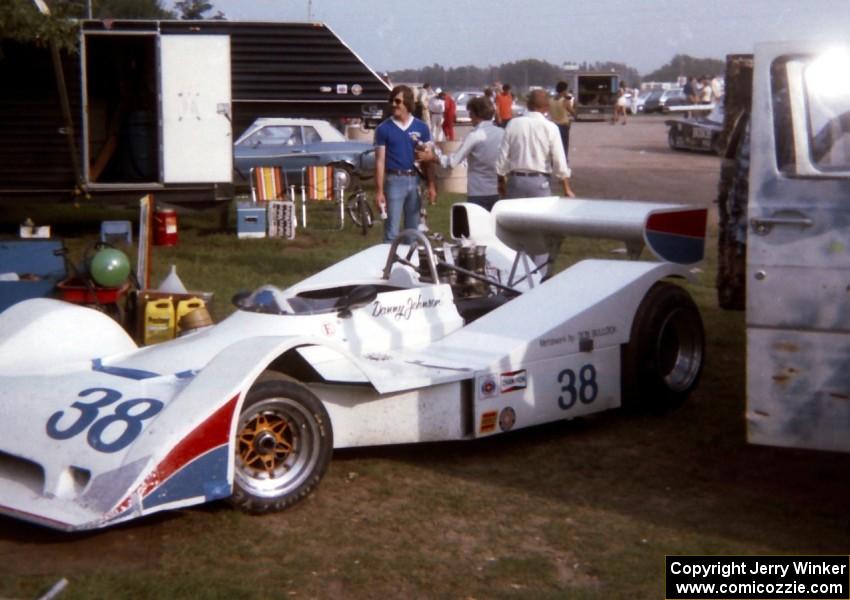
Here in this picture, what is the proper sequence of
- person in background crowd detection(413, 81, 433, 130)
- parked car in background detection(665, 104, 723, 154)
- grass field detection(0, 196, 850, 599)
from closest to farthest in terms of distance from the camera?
grass field detection(0, 196, 850, 599) → person in background crowd detection(413, 81, 433, 130) → parked car in background detection(665, 104, 723, 154)

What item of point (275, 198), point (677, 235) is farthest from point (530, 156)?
point (275, 198)

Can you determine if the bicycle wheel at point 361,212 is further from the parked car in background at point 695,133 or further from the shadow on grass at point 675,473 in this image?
the parked car in background at point 695,133

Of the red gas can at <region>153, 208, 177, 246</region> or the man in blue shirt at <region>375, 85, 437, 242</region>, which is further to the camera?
the red gas can at <region>153, 208, 177, 246</region>

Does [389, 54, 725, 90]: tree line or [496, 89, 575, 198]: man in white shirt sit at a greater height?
[389, 54, 725, 90]: tree line

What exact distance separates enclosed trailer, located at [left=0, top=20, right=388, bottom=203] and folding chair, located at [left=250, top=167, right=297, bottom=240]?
77 cm

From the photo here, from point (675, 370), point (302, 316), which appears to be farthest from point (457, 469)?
point (675, 370)

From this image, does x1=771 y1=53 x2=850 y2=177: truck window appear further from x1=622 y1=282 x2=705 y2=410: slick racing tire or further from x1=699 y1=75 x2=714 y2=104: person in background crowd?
x1=699 y1=75 x2=714 y2=104: person in background crowd

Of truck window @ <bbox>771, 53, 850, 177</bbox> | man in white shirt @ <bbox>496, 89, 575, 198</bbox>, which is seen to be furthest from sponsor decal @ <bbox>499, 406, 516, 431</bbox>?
man in white shirt @ <bbox>496, 89, 575, 198</bbox>

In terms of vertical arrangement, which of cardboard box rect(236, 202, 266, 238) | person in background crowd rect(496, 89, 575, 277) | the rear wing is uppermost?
person in background crowd rect(496, 89, 575, 277)

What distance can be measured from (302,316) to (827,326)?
2.66m

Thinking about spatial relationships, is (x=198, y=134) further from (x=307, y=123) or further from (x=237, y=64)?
(x=307, y=123)

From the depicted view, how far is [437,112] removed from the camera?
3123 cm

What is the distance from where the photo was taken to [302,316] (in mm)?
6336

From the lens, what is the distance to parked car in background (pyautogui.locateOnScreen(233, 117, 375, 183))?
20344 millimetres
